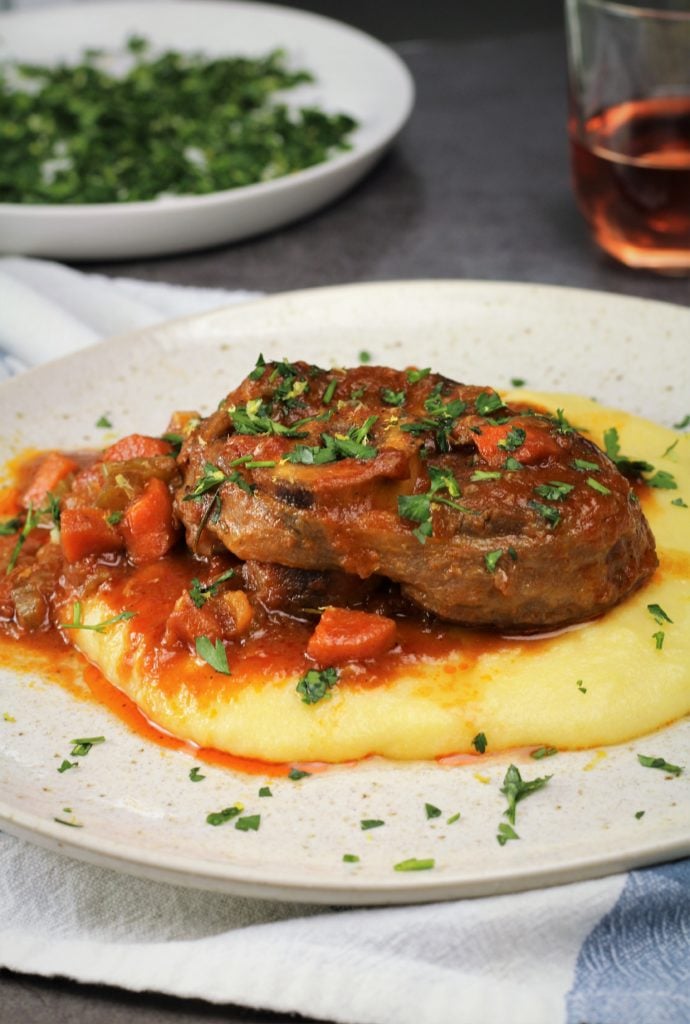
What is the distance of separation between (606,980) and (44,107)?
430 inches

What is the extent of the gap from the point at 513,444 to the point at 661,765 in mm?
1657

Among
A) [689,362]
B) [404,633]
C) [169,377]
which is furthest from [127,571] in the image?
[689,362]

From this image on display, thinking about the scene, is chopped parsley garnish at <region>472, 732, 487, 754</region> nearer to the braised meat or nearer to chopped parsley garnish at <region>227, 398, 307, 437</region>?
the braised meat

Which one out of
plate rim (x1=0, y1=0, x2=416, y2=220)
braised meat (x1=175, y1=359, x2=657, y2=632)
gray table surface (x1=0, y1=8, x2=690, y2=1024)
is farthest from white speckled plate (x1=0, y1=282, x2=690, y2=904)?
plate rim (x1=0, y1=0, x2=416, y2=220)

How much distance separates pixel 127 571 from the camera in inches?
286

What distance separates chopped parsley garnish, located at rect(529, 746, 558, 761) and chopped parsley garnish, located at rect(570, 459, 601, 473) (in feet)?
4.40

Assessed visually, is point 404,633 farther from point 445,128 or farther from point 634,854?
point 445,128

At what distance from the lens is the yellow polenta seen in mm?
6207

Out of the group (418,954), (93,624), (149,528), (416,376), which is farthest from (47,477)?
(418,954)

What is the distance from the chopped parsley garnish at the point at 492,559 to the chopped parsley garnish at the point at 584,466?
61 centimetres

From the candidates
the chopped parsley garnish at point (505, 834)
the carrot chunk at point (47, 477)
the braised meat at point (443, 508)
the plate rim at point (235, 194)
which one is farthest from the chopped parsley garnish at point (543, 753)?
the plate rim at point (235, 194)

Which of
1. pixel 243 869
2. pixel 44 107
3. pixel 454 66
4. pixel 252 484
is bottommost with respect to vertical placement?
pixel 454 66

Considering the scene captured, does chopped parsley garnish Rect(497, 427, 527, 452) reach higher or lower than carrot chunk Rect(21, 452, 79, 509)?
higher

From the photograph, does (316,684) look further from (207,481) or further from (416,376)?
(416,376)
